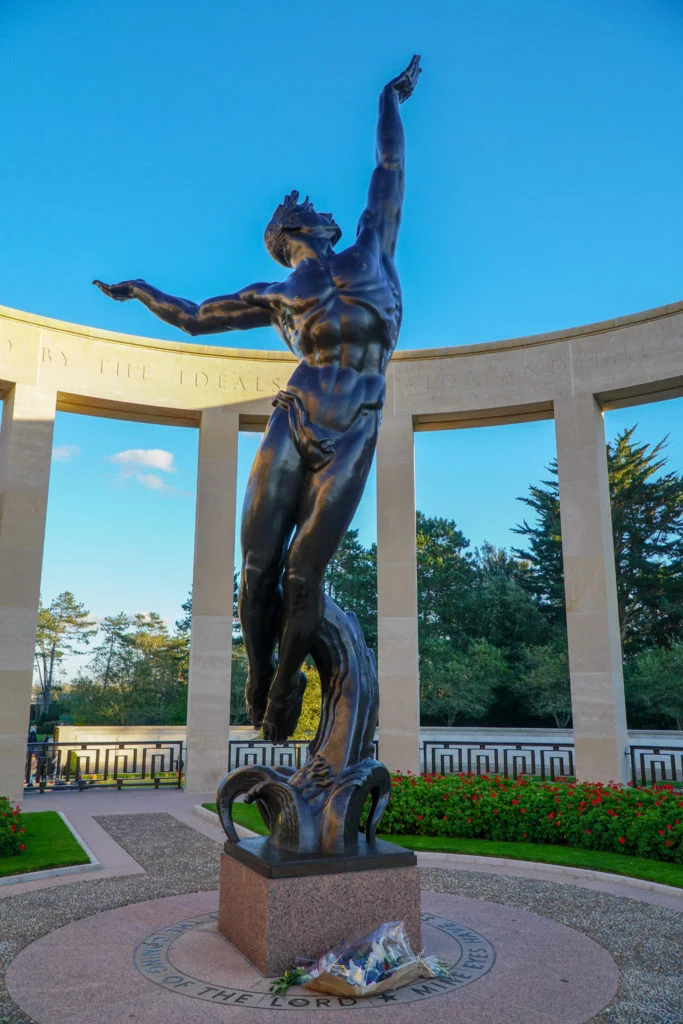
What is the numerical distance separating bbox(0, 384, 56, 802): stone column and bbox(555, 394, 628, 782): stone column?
34.1 ft

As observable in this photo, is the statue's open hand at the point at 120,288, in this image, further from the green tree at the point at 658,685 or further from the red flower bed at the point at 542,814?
the green tree at the point at 658,685

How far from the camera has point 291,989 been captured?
14.0ft

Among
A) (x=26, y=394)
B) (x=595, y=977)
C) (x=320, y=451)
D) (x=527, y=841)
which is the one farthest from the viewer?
(x=26, y=394)

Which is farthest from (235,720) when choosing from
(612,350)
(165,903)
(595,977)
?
(595,977)

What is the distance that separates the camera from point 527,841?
10039mm

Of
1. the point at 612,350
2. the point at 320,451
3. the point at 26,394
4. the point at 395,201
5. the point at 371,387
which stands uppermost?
the point at 612,350

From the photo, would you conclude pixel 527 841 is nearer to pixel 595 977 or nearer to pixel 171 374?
pixel 595 977

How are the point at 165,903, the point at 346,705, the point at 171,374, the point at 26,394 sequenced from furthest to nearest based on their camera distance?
the point at 171,374, the point at 26,394, the point at 165,903, the point at 346,705

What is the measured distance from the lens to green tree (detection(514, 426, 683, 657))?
34.6m

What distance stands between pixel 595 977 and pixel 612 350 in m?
13.3

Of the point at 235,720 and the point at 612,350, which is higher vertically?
the point at 612,350

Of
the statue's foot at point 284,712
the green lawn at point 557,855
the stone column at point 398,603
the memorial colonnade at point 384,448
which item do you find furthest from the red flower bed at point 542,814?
the statue's foot at point 284,712

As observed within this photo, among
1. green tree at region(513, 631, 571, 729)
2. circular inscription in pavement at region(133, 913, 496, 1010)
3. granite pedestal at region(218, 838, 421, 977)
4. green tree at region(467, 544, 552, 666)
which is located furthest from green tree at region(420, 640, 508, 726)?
granite pedestal at region(218, 838, 421, 977)

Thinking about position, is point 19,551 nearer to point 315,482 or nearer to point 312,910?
point 315,482
